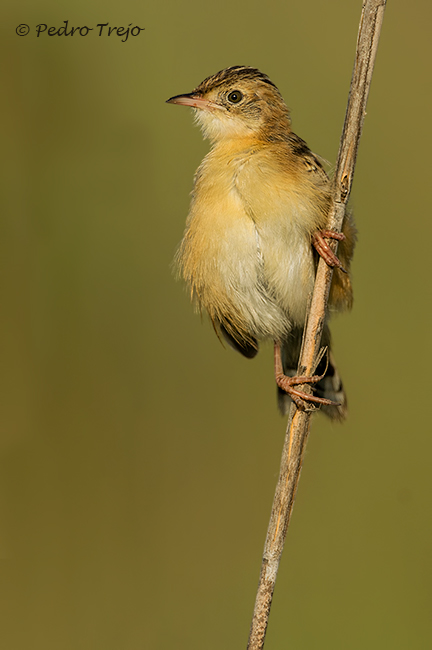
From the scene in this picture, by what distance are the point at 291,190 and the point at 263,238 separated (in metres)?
0.29

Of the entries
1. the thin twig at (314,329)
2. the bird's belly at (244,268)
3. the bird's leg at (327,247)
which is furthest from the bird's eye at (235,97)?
the thin twig at (314,329)

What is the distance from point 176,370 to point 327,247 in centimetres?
277

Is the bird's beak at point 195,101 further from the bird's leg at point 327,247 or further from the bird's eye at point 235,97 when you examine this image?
the bird's leg at point 327,247

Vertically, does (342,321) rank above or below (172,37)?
below

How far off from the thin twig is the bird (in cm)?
21

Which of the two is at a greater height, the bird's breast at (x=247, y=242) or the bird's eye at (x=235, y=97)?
the bird's eye at (x=235, y=97)

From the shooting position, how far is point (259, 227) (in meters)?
3.53

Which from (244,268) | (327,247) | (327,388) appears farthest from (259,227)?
(327,388)

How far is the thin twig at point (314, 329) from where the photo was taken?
279 cm

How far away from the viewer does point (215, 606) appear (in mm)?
5125

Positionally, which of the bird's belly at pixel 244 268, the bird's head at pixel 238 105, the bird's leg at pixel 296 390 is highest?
the bird's head at pixel 238 105

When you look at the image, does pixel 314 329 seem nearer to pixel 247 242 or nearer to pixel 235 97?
pixel 247 242

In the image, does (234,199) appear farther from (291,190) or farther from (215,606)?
(215,606)

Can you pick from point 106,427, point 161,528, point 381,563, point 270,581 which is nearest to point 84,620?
point 161,528
